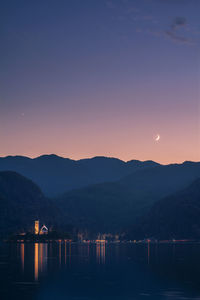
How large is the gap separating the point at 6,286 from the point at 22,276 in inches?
655

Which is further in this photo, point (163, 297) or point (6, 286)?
point (6, 286)

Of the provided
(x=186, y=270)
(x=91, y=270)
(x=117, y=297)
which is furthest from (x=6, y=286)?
(x=186, y=270)

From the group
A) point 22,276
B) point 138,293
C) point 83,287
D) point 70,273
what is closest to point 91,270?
point 70,273

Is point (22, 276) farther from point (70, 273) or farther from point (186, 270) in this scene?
point (186, 270)

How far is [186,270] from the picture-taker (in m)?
114

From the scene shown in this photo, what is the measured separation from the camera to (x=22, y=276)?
9812cm

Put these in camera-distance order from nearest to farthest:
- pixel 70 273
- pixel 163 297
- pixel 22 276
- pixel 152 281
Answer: pixel 163 297 → pixel 152 281 → pixel 22 276 → pixel 70 273

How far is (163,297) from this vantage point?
69.4 metres

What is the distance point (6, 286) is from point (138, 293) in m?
22.7

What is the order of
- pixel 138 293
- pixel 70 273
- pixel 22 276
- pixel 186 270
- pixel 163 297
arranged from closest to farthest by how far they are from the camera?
pixel 163 297 < pixel 138 293 < pixel 22 276 < pixel 70 273 < pixel 186 270

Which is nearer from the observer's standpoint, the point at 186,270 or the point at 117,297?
the point at 117,297

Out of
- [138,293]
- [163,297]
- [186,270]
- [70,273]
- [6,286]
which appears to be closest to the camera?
[163,297]

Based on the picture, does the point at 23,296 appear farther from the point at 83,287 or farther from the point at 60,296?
the point at 83,287

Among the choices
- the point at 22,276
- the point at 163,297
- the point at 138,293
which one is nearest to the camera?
the point at 163,297
